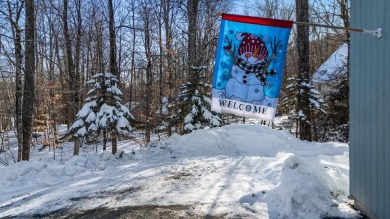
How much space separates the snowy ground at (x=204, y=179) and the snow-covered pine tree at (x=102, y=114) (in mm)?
2445

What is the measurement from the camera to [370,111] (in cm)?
375

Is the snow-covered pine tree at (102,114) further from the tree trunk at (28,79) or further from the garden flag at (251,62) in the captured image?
the garden flag at (251,62)

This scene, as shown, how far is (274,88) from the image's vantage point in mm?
4293

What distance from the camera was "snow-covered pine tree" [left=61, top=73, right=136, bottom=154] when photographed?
1041 centimetres

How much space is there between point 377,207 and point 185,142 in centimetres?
569

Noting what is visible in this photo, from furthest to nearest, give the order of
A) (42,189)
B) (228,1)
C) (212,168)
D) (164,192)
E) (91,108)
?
1. (228,1)
2. (91,108)
3. (212,168)
4. (42,189)
5. (164,192)

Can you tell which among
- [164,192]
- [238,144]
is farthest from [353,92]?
[238,144]

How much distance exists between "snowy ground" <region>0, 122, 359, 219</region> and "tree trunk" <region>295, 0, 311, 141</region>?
10.5ft

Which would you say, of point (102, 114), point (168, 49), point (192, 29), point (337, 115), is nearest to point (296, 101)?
point (337, 115)

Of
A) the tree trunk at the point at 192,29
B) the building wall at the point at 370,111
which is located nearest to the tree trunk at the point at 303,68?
the tree trunk at the point at 192,29

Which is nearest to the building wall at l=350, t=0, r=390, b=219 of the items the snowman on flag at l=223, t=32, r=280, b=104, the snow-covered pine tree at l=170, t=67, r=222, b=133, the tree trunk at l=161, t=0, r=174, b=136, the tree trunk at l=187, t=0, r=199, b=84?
the snowman on flag at l=223, t=32, r=280, b=104

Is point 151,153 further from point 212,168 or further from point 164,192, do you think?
point 164,192

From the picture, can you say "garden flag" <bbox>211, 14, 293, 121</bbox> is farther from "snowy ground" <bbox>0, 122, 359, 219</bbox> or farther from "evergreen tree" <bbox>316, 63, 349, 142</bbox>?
"evergreen tree" <bbox>316, 63, 349, 142</bbox>

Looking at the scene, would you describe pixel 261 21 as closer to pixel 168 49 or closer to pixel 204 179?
pixel 204 179
